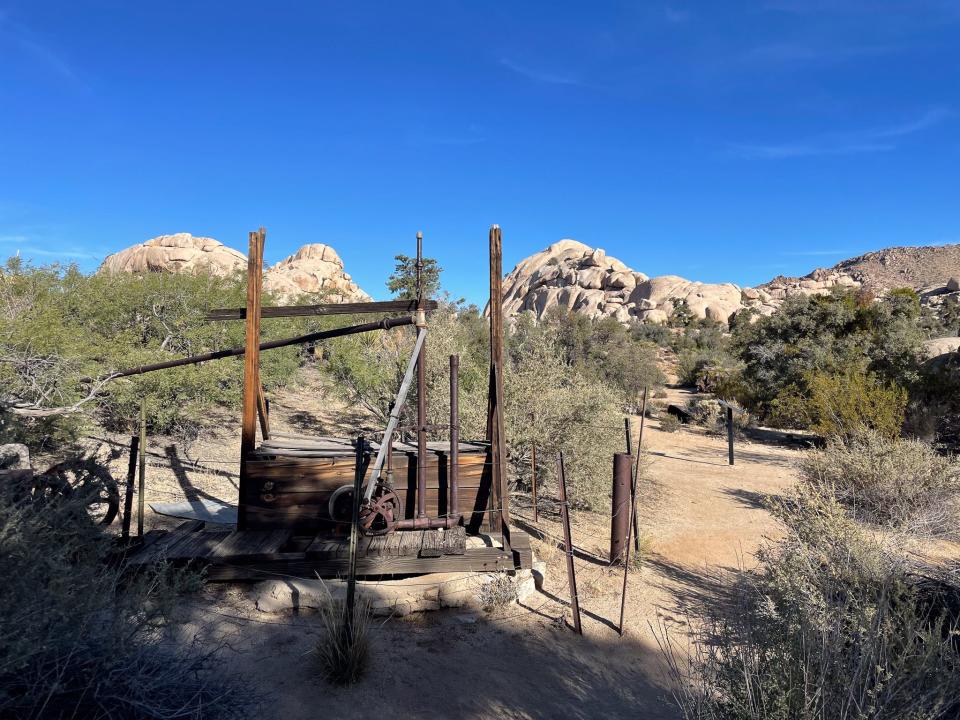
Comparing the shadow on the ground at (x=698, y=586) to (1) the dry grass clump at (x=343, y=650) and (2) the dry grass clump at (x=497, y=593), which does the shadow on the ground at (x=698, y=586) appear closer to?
(2) the dry grass clump at (x=497, y=593)

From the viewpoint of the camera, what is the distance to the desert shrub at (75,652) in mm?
2385

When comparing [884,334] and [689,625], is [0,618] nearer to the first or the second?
[689,625]

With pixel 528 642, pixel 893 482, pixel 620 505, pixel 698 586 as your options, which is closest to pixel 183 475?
pixel 528 642

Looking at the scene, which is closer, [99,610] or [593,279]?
[99,610]

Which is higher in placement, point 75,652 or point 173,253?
point 173,253

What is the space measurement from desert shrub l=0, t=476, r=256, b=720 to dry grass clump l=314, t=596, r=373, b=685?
2.33ft

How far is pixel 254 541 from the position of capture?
18.3 feet

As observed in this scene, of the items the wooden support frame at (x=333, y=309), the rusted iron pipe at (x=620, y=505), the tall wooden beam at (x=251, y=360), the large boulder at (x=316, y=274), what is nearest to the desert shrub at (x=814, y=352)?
the rusted iron pipe at (x=620, y=505)

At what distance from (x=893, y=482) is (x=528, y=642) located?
6.03 meters

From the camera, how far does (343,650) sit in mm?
4027

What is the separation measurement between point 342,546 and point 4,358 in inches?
243

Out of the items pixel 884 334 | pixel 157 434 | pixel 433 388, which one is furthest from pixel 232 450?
pixel 884 334

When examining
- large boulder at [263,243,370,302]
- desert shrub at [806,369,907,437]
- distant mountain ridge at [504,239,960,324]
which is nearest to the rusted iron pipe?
desert shrub at [806,369,907,437]

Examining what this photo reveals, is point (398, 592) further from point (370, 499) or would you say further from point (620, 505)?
point (620, 505)
